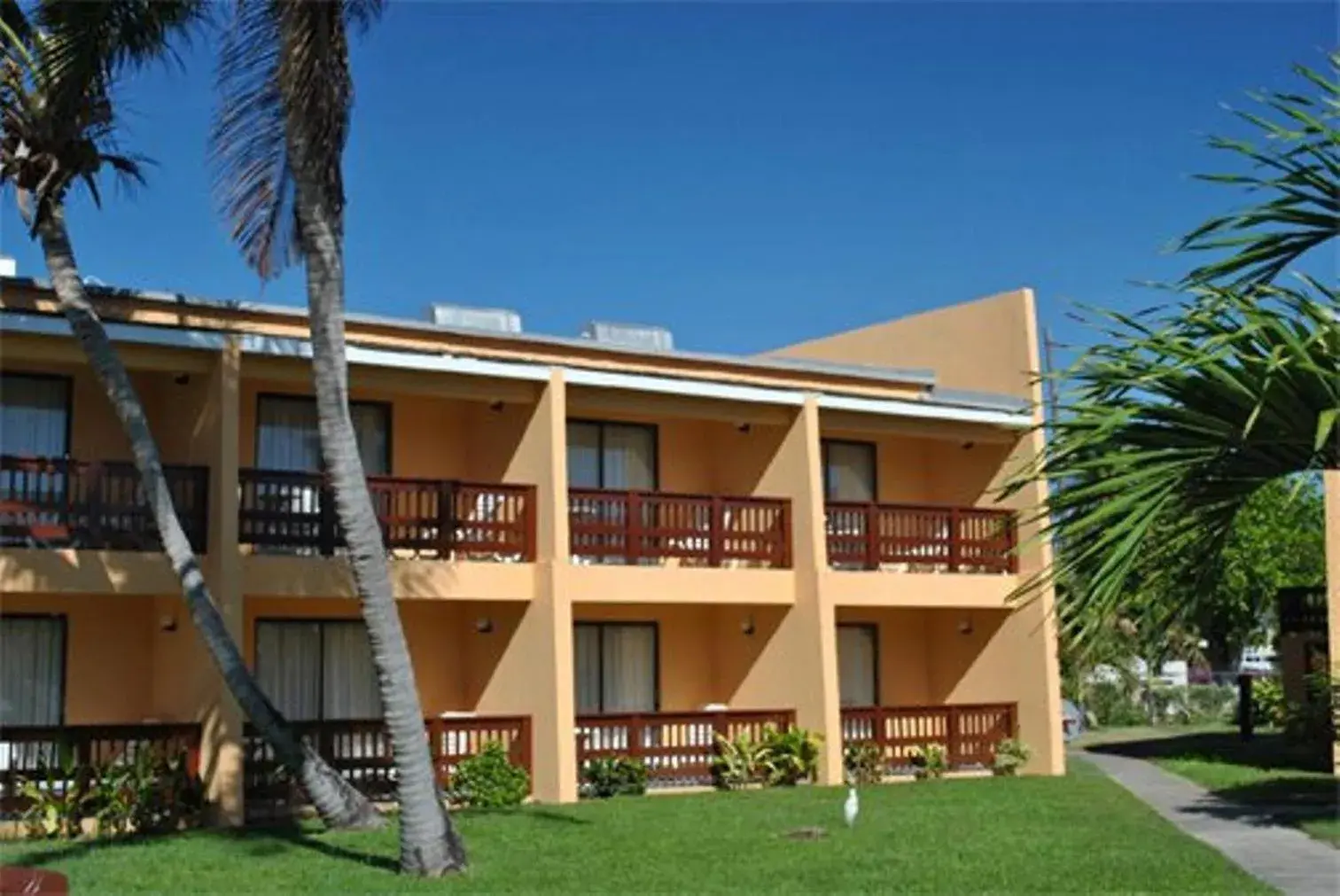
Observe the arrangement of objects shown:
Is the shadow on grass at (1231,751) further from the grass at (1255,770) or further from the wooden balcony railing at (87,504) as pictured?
the wooden balcony railing at (87,504)

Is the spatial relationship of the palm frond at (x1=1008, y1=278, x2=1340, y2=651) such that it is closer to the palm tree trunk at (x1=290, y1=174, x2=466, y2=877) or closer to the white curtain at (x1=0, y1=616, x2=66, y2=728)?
the palm tree trunk at (x1=290, y1=174, x2=466, y2=877)

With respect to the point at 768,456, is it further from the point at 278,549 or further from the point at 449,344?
the point at 278,549

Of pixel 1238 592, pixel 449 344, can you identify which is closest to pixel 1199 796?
pixel 449 344

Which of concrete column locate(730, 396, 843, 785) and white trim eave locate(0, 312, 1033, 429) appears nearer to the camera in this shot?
white trim eave locate(0, 312, 1033, 429)

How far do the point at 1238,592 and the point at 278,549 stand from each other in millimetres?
29122

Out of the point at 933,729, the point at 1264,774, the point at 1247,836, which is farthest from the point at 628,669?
the point at 1247,836

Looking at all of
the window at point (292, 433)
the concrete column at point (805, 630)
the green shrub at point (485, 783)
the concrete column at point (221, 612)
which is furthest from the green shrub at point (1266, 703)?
the concrete column at point (221, 612)

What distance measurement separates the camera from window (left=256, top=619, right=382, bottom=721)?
22.6 m

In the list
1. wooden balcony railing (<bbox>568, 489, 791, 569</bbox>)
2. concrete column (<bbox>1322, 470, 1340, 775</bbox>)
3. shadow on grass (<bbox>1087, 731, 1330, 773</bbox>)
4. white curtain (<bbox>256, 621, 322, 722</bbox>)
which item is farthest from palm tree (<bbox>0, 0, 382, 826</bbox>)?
shadow on grass (<bbox>1087, 731, 1330, 773</bbox>)

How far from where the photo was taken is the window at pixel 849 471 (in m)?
27.9

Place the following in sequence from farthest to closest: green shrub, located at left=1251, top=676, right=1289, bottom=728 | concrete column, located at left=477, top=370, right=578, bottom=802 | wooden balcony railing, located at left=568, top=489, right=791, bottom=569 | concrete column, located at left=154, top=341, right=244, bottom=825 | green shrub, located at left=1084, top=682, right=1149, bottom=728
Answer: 1. green shrub, located at left=1084, top=682, right=1149, bottom=728
2. green shrub, located at left=1251, top=676, right=1289, bottom=728
3. wooden balcony railing, located at left=568, top=489, right=791, bottom=569
4. concrete column, located at left=477, top=370, right=578, bottom=802
5. concrete column, located at left=154, top=341, right=244, bottom=825

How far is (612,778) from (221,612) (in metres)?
5.70

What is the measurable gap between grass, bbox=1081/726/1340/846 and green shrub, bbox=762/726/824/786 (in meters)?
5.20

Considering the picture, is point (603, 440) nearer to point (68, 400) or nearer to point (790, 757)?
point (790, 757)
